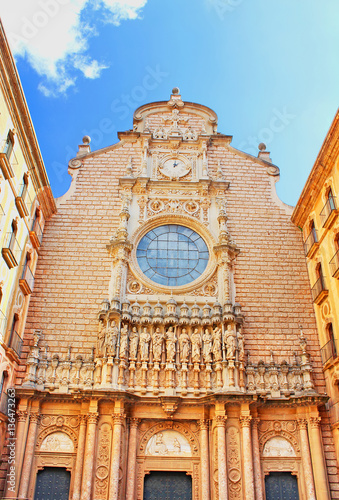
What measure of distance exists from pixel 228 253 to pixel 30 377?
856 centimetres

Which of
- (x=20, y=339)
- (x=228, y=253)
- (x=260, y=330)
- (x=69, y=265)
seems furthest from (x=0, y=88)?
(x=260, y=330)

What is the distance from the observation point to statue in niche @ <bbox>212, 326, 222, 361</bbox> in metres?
16.0

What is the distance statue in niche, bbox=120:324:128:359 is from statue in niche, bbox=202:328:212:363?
2.69m

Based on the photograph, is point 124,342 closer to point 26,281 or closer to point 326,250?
point 26,281

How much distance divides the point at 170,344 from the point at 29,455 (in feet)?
18.4

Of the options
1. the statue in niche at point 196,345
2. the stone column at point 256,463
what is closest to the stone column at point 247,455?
the stone column at point 256,463

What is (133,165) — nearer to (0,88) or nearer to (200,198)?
(200,198)

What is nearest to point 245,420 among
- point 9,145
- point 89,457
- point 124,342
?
point 124,342

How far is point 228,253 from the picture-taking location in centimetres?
1853

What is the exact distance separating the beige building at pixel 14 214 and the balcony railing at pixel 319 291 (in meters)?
10.4

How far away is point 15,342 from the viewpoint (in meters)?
15.9

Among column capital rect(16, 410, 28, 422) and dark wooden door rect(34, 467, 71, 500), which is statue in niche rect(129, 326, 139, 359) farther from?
dark wooden door rect(34, 467, 71, 500)

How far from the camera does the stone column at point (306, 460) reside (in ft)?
46.8

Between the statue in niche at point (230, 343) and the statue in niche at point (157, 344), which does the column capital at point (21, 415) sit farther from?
the statue in niche at point (230, 343)
